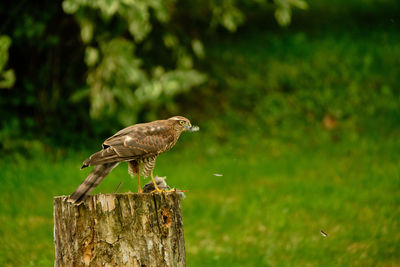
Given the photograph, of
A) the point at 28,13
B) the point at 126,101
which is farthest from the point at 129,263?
the point at 28,13

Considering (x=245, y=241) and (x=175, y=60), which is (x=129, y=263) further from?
(x=175, y=60)

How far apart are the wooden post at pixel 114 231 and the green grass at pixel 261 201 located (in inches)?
92.5

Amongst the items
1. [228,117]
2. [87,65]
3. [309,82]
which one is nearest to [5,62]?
[87,65]

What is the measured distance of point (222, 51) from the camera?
46.6 feet

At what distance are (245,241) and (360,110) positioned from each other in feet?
21.4

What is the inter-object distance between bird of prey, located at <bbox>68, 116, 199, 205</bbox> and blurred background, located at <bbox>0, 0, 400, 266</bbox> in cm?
256

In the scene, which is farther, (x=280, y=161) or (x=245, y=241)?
(x=280, y=161)

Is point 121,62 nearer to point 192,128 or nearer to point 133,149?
point 192,128

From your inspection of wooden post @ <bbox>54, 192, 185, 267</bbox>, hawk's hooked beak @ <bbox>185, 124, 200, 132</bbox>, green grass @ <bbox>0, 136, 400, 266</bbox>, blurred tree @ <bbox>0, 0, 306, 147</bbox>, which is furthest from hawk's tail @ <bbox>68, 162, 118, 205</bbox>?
blurred tree @ <bbox>0, 0, 306, 147</bbox>

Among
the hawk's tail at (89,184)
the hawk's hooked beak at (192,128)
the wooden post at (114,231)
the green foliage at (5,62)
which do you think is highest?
the green foliage at (5,62)

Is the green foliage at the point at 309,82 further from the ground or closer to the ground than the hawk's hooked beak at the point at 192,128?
further from the ground

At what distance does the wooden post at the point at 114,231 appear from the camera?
3.41 m

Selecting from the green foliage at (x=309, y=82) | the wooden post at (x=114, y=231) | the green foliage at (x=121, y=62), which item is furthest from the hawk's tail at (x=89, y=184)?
the green foliage at (x=309, y=82)

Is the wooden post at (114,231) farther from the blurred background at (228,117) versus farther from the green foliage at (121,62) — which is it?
the green foliage at (121,62)
